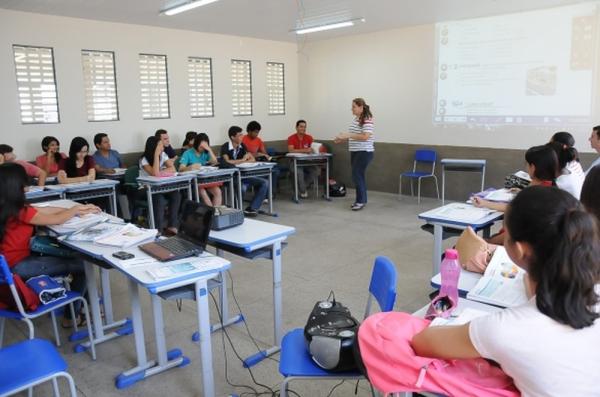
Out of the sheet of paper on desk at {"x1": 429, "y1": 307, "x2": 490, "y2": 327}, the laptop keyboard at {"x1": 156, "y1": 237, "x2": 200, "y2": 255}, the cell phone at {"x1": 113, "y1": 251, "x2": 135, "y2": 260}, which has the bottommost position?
the sheet of paper on desk at {"x1": 429, "y1": 307, "x2": 490, "y2": 327}

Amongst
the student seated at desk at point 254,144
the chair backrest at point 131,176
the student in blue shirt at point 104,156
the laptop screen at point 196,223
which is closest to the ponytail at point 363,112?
the student seated at desk at point 254,144

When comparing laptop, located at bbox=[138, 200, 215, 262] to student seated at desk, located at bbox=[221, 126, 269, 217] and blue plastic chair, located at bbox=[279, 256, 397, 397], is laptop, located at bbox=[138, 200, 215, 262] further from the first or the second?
student seated at desk, located at bbox=[221, 126, 269, 217]

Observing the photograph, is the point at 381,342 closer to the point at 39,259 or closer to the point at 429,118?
the point at 39,259

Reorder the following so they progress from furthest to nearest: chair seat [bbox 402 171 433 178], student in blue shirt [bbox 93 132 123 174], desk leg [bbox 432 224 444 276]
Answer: chair seat [bbox 402 171 433 178] → student in blue shirt [bbox 93 132 123 174] → desk leg [bbox 432 224 444 276]

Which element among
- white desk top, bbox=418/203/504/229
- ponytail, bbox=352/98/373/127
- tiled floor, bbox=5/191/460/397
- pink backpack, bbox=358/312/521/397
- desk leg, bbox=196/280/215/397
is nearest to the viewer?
pink backpack, bbox=358/312/521/397

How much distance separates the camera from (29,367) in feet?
5.82

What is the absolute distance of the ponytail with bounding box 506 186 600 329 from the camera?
105 cm

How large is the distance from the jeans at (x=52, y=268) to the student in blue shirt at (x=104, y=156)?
3100 mm

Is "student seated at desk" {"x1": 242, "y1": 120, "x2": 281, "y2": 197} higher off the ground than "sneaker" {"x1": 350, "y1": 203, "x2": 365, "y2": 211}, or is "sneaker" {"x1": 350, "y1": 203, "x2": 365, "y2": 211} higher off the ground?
"student seated at desk" {"x1": 242, "y1": 120, "x2": 281, "y2": 197}

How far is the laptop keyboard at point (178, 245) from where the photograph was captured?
237 cm

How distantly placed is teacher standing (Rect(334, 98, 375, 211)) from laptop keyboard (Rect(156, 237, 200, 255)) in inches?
176

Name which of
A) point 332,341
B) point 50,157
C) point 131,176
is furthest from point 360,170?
point 332,341

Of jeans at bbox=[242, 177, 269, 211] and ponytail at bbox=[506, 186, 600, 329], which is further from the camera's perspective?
jeans at bbox=[242, 177, 269, 211]

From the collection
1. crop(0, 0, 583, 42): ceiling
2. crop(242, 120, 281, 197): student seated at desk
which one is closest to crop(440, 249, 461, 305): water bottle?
crop(0, 0, 583, 42): ceiling
